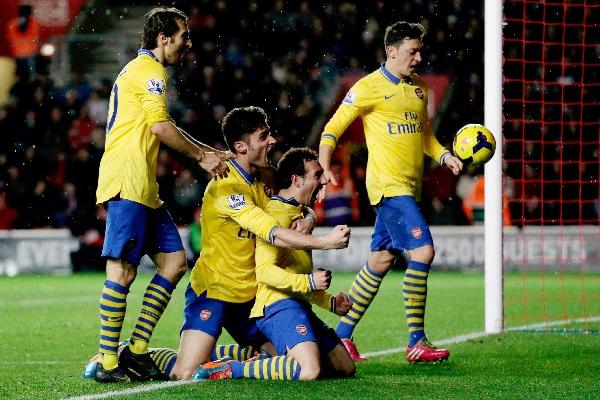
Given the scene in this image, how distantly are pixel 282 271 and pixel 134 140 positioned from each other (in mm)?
1014

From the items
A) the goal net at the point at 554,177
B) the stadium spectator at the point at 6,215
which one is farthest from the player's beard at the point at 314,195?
the stadium spectator at the point at 6,215

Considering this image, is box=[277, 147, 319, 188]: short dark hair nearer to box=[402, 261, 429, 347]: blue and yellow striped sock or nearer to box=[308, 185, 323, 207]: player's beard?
box=[308, 185, 323, 207]: player's beard

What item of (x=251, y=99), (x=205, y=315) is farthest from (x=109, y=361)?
(x=251, y=99)

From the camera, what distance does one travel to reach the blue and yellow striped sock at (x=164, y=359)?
6.15m

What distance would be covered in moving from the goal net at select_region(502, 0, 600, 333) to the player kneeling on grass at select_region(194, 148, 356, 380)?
5476 mm

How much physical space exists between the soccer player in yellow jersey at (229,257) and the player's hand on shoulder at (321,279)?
49 cm

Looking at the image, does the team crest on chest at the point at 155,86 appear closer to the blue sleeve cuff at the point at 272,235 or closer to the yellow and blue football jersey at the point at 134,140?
the yellow and blue football jersey at the point at 134,140

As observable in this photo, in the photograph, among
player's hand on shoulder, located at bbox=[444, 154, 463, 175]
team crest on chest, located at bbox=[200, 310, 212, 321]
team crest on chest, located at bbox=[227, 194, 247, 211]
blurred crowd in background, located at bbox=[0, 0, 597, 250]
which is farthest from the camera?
blurred crowd in background, located at bbox=[0, 0, 597, 250]

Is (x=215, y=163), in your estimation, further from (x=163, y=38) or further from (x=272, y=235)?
(x=163, y=38)

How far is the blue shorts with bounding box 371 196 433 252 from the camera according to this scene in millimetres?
7090

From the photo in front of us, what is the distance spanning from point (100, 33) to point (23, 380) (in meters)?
15.0

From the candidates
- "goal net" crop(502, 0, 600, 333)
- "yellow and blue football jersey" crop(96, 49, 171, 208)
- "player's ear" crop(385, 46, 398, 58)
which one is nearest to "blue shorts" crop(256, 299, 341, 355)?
"yellow and blue football jersey" crop(96, 49, 171, 208)

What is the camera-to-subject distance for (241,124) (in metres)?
6.19

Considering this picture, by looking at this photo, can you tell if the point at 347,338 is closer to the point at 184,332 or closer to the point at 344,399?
the point at 184,332
